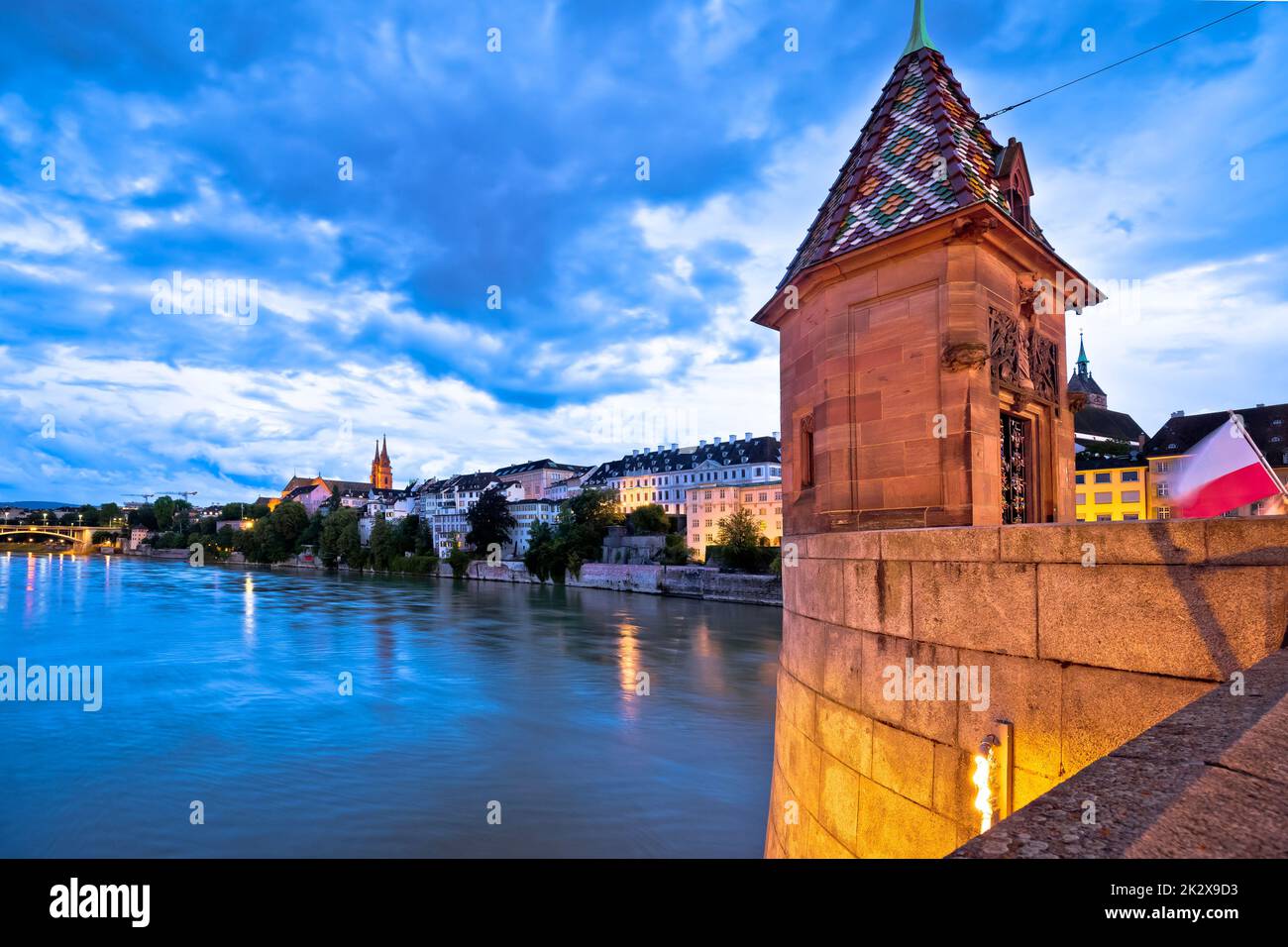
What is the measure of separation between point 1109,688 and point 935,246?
17.0 feet

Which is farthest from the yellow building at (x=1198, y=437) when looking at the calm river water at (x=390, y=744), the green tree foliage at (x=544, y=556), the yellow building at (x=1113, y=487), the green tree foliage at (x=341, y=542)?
the green tree foliage at (x=341, y=542)

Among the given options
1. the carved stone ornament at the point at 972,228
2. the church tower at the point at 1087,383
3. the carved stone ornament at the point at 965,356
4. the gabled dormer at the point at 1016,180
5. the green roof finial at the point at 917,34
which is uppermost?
the church tower at the point at 1087,383

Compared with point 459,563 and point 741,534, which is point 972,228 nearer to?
point 741,534

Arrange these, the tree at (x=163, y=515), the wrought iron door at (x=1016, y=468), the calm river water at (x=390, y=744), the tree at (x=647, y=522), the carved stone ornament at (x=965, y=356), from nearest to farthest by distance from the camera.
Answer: the carved stone ornament at (x=965, y=356) < the wrought iron door at (x=1016, y=468) < the calm river water at (x=390, y=744) < the tree at (x=647, y=522) < the tree at (x=163, y=515)

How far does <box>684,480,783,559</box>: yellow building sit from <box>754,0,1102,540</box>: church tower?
248 feet

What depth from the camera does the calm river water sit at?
44.5 ft

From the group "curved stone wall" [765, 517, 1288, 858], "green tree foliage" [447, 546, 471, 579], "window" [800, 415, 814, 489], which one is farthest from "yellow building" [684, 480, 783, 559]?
"curved stone wall" [765, 517, 1288, 858]

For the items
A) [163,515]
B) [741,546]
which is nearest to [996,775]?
[741,546]

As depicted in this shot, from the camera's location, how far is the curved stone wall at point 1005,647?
11.3 feet

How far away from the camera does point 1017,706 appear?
411cm

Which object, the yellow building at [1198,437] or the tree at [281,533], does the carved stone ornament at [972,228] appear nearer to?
the yellow building at [1198,437]

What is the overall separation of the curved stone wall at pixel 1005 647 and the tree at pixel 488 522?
9207 cm

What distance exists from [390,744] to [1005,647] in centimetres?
1826

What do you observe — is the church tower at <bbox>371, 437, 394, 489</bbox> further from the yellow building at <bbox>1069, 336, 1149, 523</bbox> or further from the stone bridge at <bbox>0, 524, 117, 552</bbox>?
the yellow building at <bbox>1069, 336, 1149, 523</bbox>
